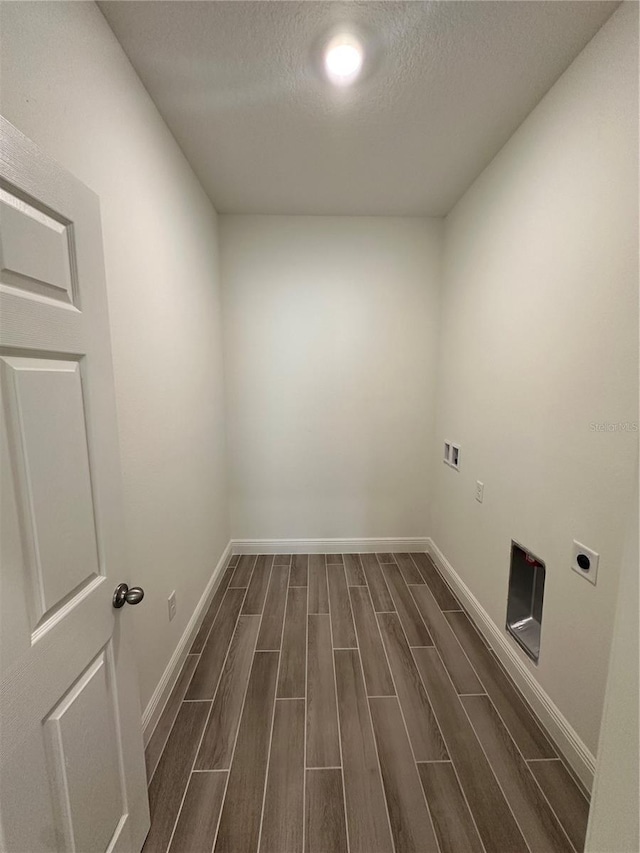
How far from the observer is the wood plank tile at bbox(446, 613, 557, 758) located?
1.34 metres

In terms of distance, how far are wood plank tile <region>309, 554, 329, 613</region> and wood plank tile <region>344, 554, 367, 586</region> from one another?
18 centimetres

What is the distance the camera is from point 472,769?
4.09ft

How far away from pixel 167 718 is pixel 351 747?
2.63 ft

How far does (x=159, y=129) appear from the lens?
1500mm

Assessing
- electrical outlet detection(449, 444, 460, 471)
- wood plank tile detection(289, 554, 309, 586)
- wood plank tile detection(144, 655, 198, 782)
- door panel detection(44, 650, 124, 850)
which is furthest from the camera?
wood plank tile detection(289, 554, 309, 586)

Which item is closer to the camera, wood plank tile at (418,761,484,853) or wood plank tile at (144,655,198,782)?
wood plank tile at (418,761,484,853)

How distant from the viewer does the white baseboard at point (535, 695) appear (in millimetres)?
1213

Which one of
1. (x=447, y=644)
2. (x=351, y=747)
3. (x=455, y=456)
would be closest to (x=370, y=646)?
(x=447, y=644)

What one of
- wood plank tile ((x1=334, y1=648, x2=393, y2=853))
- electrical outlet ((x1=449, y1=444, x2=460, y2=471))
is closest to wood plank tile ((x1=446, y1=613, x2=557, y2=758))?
wood plank tile ((x1=334, y1=648, x2=393, y2=853))

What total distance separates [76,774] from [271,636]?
1.26 m

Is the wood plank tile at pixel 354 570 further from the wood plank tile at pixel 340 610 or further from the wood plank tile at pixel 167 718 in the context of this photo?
the wood plank tile at pixel 167 718

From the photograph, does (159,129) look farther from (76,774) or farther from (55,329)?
(76,774)

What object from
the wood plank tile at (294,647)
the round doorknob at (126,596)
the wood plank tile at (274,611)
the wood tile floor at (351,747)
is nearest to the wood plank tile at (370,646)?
the wood tile floor at (351,747)

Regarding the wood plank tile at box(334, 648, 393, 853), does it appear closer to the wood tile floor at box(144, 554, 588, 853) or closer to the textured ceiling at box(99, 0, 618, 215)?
the wood tile floor at box(144, 554, 588, 853)
